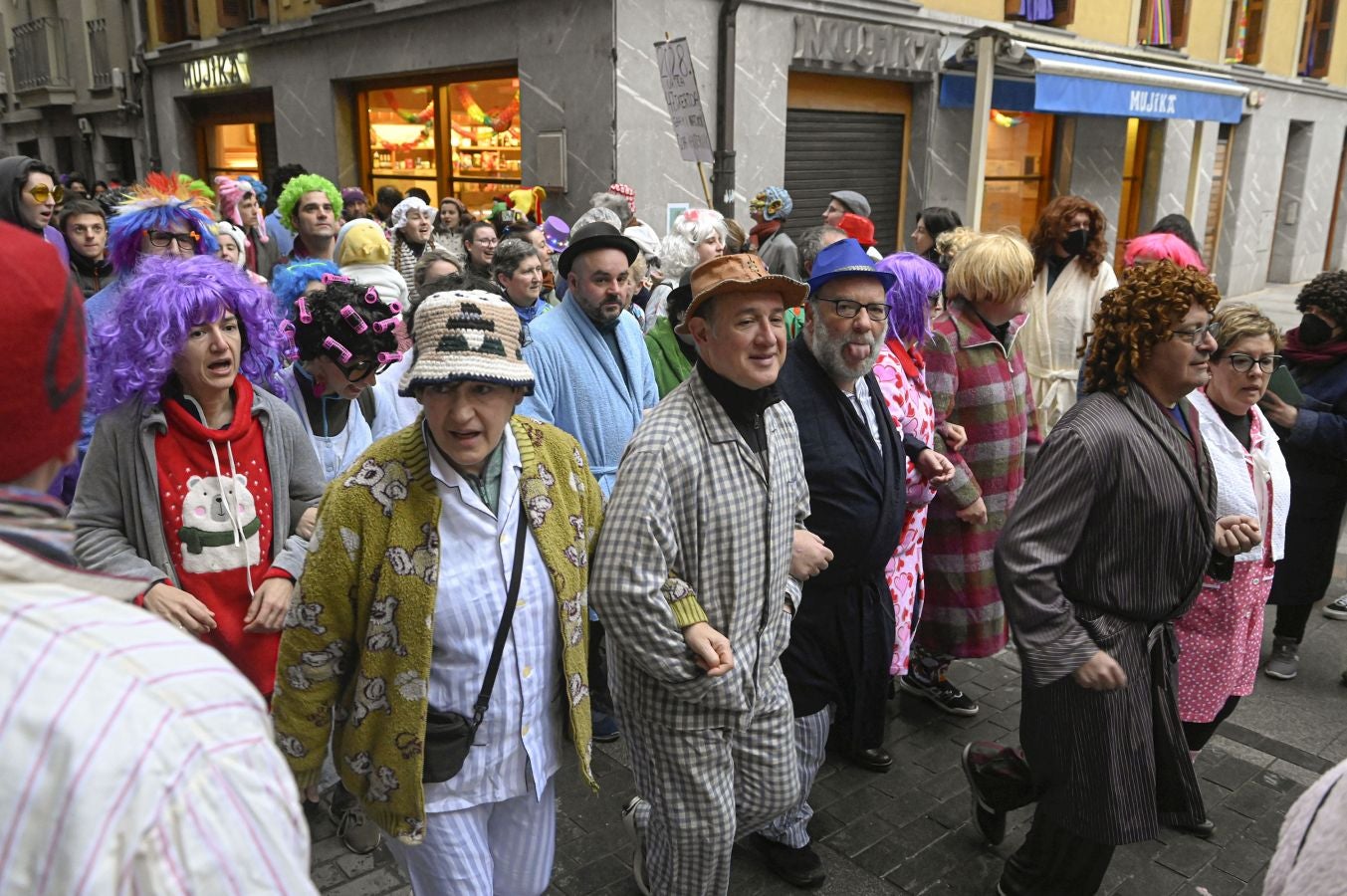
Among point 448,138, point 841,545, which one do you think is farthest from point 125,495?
point 448,138

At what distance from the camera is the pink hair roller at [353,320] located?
323 centimetres

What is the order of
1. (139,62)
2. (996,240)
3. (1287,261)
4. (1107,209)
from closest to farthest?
(996,240)
(1107,209)
(139,62)
(1287,261)

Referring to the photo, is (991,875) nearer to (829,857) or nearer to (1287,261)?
(829,857)

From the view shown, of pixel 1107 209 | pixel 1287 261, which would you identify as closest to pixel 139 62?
pixel 1107 209

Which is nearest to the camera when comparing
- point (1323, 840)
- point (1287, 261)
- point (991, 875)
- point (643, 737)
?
point (1323, 840)

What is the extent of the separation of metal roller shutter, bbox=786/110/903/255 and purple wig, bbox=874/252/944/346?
7404 mm

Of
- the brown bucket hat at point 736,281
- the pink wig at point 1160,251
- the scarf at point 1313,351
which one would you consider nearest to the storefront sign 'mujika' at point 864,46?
the pink wig at point 1160,251

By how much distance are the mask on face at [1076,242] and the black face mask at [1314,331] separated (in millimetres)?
1312

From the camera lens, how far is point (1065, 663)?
2803mm

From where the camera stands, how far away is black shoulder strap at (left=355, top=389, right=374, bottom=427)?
3.58 m

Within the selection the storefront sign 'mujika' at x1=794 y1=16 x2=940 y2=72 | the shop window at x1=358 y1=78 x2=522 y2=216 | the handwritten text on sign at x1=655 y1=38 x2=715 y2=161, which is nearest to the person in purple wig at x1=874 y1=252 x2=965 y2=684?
the handwritten text on sign at x1=655 y1=38 x2=715 y2=161

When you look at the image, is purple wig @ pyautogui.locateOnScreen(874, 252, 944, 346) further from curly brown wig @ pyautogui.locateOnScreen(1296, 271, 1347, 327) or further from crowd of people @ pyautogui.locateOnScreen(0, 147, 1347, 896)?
curly brown wig @ pyautogui.locateOnScreen(1296, 271, 1347, 327)

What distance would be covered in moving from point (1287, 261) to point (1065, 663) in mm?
22012

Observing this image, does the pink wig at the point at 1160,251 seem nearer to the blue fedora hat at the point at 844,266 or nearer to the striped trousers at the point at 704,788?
the blue fedora hat at the point at 844,266
